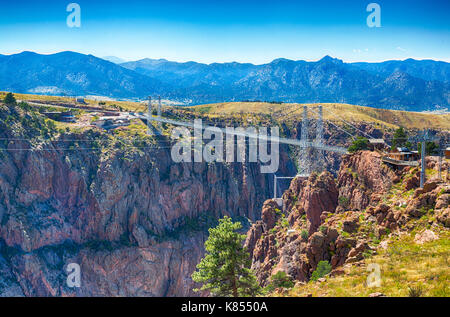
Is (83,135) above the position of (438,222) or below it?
above

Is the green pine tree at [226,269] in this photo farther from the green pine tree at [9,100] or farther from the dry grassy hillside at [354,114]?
the dry grassy hillside at [354,114]

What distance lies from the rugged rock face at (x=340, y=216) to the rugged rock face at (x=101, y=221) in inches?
935

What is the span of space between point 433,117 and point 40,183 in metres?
104

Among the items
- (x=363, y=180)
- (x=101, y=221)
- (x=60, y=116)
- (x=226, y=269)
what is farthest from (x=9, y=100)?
(x=226, y=269)

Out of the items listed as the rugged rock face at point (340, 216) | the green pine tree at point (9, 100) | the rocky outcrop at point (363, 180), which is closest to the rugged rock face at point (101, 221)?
the green pine tree at point (9, 100)

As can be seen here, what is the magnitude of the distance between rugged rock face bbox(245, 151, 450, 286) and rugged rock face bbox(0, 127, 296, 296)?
23.7m

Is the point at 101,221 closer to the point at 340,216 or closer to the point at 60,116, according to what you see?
the point at 60,116

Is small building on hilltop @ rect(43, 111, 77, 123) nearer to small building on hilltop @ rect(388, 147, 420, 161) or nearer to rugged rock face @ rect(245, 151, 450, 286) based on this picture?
rugged rock face @ rect(245, 151, 450, 286)

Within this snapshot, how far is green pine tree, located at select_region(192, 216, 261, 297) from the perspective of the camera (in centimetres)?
1666

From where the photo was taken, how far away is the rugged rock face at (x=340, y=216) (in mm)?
18859
